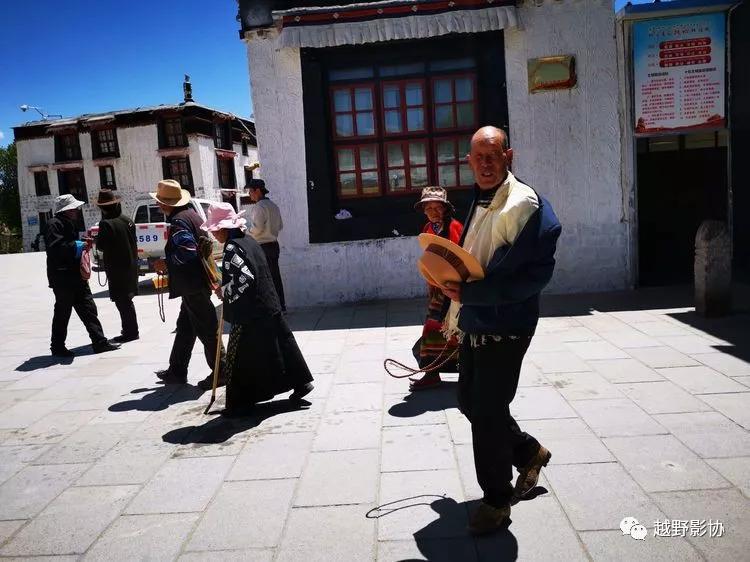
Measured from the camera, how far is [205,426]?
14.9 ft

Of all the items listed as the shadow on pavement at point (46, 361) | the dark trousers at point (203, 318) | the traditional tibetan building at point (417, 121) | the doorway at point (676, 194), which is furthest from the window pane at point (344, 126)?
the doorway at point (676, 194)

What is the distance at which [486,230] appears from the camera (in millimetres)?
2740

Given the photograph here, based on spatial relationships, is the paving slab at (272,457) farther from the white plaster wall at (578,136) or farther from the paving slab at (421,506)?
the white plaster wall at (578,136)

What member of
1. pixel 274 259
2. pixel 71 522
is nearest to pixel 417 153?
pixel 274 259

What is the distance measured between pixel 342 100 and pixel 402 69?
3.36 ft

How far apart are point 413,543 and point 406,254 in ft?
21.2

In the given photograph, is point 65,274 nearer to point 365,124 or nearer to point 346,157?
point 346,157

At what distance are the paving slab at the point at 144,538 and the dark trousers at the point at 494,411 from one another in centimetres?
157

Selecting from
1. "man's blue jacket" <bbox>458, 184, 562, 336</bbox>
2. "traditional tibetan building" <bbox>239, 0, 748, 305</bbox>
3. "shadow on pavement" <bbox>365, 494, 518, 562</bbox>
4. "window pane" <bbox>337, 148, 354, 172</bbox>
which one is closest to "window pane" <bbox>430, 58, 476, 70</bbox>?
"traditional tibetan building" <bbox>239, 0, 748, 305</bbox>

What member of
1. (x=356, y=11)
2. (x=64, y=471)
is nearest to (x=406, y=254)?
(x=356, y=11)

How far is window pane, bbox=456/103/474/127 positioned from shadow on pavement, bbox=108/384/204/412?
5687mm

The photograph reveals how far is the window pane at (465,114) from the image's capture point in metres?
8.90

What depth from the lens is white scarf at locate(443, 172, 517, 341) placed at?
268 cm

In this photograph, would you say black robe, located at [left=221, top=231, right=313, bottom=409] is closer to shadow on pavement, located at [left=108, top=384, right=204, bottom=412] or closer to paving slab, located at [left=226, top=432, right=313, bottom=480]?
paving slab, located at [left=226, top=432, right=313, bottom=480]
